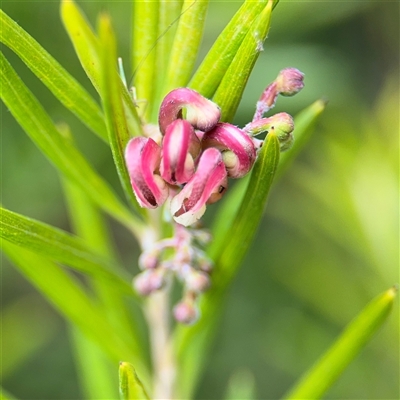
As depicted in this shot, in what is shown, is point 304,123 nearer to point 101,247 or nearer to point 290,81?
point 290,81

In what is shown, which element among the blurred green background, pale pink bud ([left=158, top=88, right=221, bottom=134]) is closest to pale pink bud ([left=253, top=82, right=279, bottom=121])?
pale pink bud ([left=158, top=88, right=221, bottom=134])

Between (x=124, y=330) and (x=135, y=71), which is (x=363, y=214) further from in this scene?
(x=135, y=71)

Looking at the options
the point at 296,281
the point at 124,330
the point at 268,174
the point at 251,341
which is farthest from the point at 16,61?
the point at 251,341

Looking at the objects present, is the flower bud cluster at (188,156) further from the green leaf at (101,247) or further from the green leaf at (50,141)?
the green leaf at (101,247)

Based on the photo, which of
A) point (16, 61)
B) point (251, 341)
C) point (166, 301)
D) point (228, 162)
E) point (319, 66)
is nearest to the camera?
point (228, 162)

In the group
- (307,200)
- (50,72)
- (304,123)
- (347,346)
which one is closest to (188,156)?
(50,72)

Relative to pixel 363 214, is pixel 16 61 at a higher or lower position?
higher
